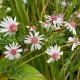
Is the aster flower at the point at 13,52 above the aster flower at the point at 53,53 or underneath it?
above

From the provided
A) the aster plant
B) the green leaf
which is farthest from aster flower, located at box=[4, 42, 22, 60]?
the green leaf

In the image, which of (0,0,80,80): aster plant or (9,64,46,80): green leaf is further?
(9,64,46,80): green leaf

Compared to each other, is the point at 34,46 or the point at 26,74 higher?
the point at 34,46

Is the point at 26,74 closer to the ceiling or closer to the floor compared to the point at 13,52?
closer to the floor

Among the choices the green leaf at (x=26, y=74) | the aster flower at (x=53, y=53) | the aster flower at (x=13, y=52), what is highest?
the aster flower at (x=13, y=52)

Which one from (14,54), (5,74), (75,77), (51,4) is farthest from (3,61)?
(51,4)

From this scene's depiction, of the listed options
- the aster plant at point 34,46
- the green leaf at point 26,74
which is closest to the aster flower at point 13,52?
the aster plant at point 34,46

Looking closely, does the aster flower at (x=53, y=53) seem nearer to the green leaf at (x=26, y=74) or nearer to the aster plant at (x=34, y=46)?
the aster plant at (x=34, y=46)

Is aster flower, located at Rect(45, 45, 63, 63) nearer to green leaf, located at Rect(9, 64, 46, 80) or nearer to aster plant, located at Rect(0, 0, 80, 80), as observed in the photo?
aster plant, located at Rect(0, 0, 80, 80)

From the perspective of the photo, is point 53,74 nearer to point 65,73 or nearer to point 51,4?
point 65,73

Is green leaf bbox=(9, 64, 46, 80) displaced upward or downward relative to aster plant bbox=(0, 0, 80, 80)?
downward

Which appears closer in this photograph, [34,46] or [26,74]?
[34,46]
